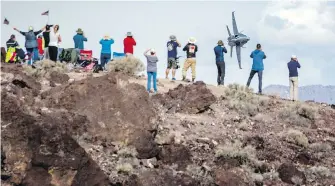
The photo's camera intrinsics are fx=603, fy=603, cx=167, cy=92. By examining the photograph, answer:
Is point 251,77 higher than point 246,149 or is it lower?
higher

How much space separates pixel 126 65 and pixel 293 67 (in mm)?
6370

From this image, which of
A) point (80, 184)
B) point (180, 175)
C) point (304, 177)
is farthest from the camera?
point (304, 177)

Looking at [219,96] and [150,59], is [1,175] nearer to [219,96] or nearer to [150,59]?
[150,59]

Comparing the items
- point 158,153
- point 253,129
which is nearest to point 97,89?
point 158,153

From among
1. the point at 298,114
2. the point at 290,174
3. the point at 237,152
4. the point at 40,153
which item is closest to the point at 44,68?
the point at 40,153

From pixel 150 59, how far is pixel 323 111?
768 centimetres

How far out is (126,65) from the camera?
74.7 feet

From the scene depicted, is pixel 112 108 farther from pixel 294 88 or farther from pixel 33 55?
pixel 294 88

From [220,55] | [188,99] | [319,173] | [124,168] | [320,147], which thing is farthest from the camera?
[220,55]

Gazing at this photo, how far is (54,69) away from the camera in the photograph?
20547 mm

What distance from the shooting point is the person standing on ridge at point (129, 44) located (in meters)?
23.1

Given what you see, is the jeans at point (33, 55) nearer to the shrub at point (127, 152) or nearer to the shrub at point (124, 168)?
the shrub at point (127, 152)

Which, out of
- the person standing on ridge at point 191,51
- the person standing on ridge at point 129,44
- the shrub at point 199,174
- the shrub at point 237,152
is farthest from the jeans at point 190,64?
the shrub at point 199,174

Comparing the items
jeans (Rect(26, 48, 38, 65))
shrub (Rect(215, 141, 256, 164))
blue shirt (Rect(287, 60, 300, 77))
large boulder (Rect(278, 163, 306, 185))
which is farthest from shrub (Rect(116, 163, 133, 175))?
blue shirt (Rect(287, 60, 300, 77))
